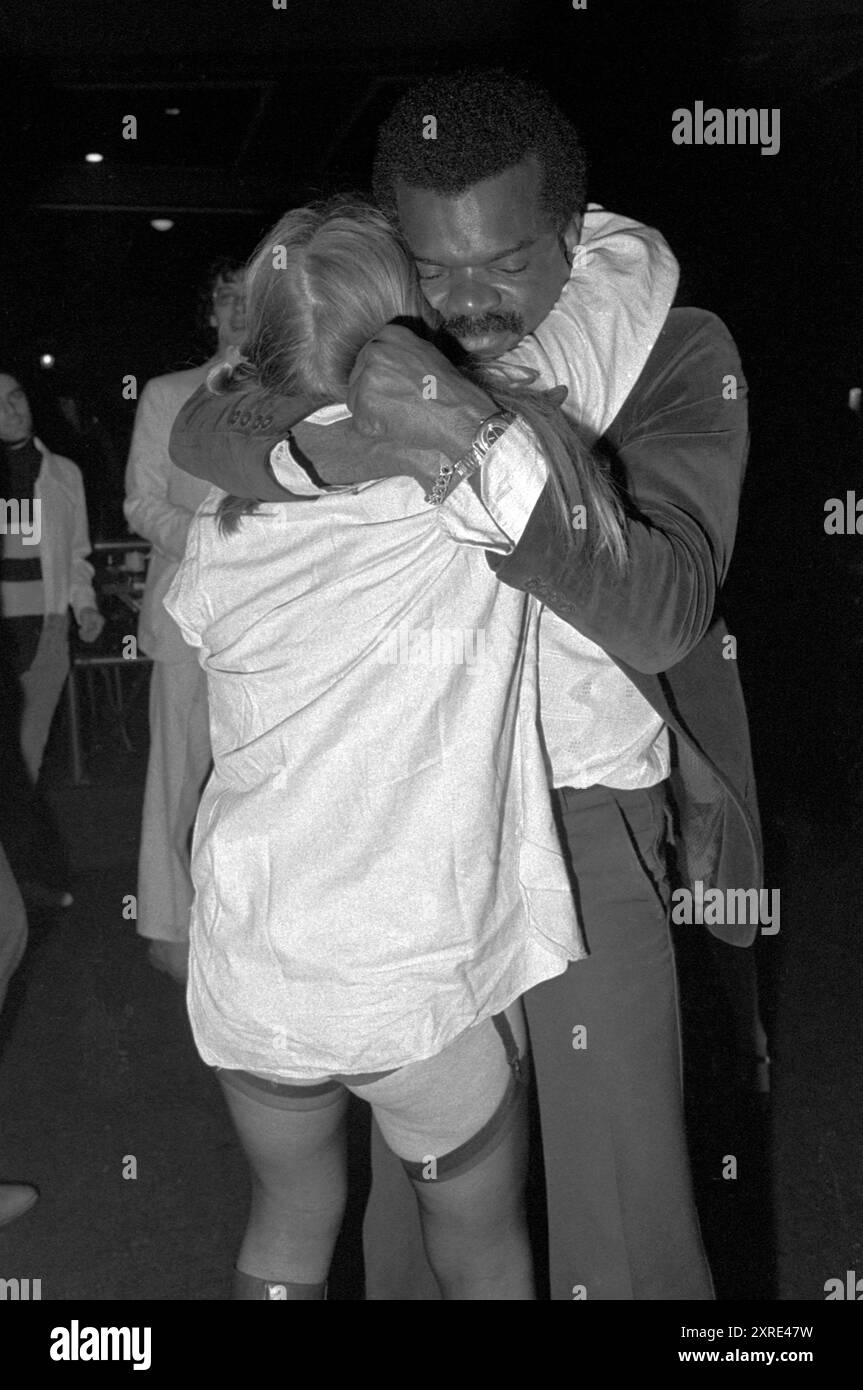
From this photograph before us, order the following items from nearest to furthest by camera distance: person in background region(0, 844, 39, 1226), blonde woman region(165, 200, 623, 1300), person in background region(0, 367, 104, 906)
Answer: blonde woman region(165, 200, 623, 1300), person in background region(0, 844, 39, 1226), person in background region(0, 367, 104, 906)

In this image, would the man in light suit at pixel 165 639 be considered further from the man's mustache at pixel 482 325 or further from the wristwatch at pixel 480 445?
the wristwatch at pixel 480 445

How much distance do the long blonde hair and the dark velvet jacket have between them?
4 centimetres

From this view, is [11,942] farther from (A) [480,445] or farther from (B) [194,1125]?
(A) [480,445]

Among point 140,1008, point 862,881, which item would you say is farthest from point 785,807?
point 140,1008

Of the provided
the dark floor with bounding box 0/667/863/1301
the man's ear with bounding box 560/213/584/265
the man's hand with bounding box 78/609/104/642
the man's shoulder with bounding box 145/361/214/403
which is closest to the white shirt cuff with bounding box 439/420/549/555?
the man's ear with bounding box 560/213/584/265

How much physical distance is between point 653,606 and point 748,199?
12.3 ft

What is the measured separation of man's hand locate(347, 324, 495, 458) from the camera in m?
0.98

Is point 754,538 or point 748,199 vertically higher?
point 748,199

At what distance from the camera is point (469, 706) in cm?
111

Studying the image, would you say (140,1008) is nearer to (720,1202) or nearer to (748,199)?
(720,1202)

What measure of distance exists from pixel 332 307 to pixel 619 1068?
0.77 m

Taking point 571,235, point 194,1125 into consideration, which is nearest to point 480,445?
point 571,235

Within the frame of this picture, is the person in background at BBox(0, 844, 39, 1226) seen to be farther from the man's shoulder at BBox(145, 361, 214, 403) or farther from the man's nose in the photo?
the man's nose

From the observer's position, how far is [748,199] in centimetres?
434
